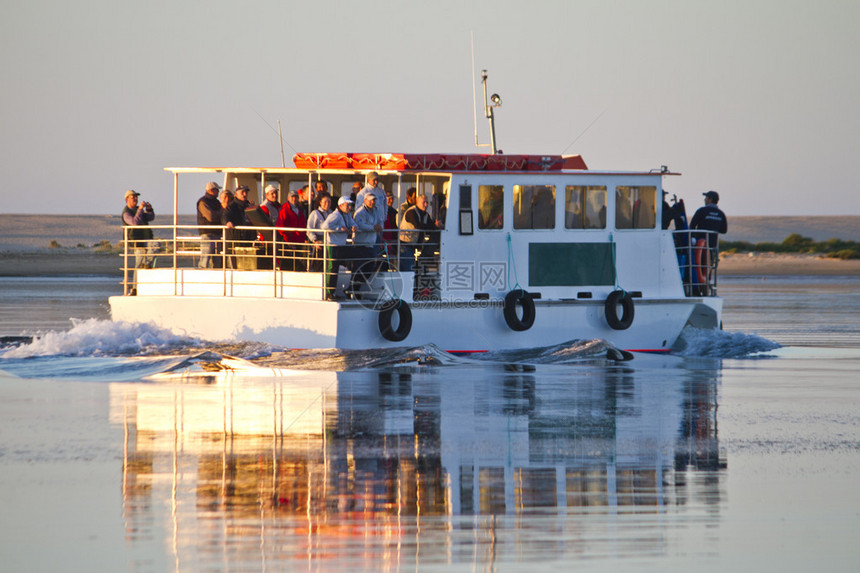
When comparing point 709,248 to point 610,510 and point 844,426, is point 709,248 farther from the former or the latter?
point 610,510

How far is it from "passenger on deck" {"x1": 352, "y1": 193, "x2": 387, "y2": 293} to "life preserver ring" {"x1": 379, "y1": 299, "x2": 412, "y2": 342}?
61cm

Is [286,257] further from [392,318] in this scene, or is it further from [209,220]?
[209,220]

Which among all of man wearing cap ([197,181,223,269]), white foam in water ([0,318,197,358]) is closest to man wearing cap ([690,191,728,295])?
man wearing cap ([197,181,223,269])

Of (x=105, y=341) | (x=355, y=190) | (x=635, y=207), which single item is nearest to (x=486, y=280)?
(x=355, y=190)

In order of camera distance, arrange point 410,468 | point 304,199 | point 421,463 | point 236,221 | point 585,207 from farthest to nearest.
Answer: point 585,207
point 304,199
point 236,221
point 421,463
point 410,468

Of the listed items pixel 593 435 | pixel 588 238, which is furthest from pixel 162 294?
pixel 593 435

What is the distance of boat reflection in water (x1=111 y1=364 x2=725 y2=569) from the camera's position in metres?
6.74

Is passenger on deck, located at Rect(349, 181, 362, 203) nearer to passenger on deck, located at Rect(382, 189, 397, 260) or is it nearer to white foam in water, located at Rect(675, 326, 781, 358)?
passenger on deck, located at Rect(382, 189, 397, 260)

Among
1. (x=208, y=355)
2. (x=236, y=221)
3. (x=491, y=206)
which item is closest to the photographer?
(x=208, y=355)

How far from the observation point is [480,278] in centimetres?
1802

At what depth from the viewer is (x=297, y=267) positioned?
1853 centimetres

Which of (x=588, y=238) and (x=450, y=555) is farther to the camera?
(x=588, y=238)

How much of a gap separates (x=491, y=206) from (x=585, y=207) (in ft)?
5.48

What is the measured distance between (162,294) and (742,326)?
12729 millimetres
